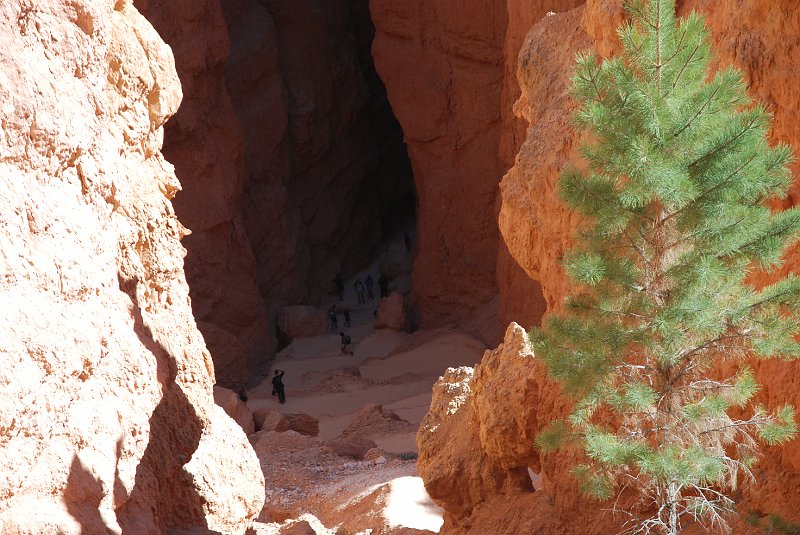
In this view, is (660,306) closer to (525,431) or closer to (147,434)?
(525,431)

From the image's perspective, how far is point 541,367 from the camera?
7.62 meters

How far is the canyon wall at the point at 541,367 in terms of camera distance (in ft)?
19.9

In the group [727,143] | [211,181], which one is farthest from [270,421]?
[727,143]

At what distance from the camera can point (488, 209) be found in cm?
2075

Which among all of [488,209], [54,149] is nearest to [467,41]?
[488,209]

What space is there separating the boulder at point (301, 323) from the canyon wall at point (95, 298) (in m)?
13.5

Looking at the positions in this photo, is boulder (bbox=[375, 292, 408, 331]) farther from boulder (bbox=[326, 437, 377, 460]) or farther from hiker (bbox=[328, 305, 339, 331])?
boulder (bbox=[326, 437, 377, 460])

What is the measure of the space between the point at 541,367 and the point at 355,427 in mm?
8046

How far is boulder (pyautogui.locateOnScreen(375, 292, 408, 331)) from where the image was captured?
21.5 metres

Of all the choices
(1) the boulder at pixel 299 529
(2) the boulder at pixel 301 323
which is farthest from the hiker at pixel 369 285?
(1) the boulder at pixel 299 529

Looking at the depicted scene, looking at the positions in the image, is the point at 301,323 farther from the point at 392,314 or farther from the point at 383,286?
the point at 383,286

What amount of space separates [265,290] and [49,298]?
57.0 feet

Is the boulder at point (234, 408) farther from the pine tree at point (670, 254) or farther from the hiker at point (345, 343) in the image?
the pine tree at point (670, 254)

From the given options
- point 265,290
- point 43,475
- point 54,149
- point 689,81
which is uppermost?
point 265,290
